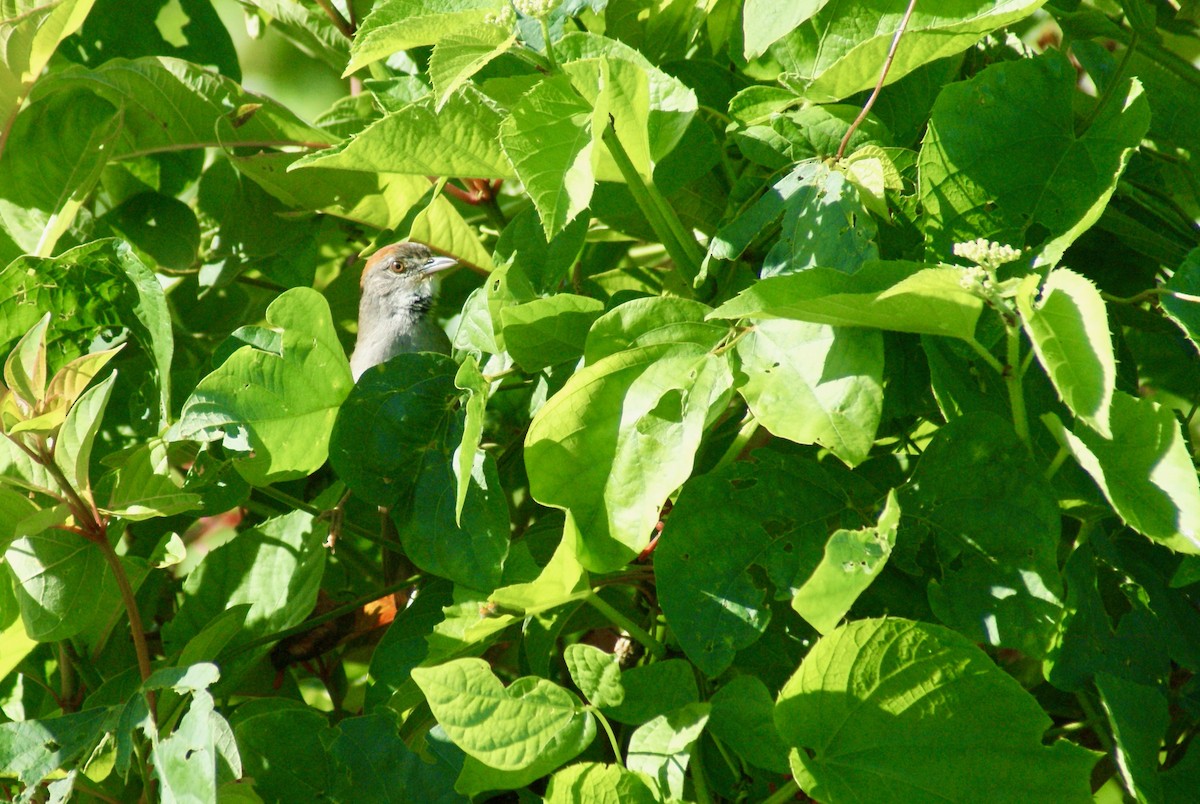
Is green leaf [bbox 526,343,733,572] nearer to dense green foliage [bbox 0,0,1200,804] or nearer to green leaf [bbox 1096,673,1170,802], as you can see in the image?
dense green foliage [bbox 0,0,1200,804]

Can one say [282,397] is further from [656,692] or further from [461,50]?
[656,692]

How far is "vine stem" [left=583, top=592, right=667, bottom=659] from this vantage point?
4.34 ft

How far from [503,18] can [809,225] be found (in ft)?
1.40

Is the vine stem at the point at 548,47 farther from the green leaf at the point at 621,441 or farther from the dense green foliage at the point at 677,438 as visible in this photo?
the green leaf at the point at 621,441

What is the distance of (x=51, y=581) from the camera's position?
1.48 meters

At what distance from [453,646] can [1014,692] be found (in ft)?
2.23

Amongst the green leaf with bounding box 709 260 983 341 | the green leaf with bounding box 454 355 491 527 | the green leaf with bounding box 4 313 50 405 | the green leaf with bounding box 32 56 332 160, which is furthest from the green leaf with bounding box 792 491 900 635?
the green leaf with bounding box 32 56 332 160

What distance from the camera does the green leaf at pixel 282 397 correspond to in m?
1.46

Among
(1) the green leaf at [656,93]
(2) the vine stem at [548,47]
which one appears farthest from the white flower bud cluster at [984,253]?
(2) the vine stem at [548,47]

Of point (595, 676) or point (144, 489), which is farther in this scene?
point (144, 489)

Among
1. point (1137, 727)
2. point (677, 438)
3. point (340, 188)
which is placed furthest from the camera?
point (340, 188)

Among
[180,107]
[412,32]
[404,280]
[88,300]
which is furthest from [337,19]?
[404,280]

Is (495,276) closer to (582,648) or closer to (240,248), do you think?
(582,648)

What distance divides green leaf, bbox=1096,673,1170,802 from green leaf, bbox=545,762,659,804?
566 mm
